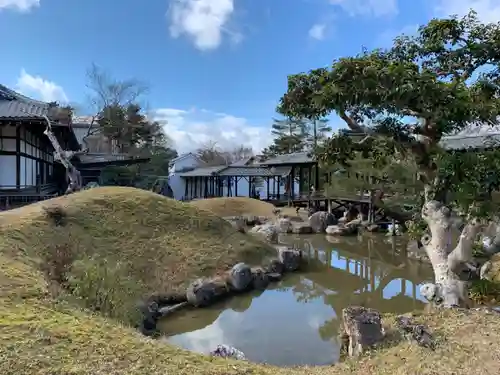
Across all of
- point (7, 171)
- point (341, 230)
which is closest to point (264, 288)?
point (341, 230)

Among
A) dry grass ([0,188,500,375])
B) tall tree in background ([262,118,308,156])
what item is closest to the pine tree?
tall tree in background ([262,118,308,156])

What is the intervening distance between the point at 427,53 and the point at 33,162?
15.5 metres

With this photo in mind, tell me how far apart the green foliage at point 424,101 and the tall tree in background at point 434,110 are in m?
0.01

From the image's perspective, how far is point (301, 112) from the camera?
215 inches

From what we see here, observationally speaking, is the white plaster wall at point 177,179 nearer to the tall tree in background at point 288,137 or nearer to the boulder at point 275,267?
the tall tree in background at point 288,137

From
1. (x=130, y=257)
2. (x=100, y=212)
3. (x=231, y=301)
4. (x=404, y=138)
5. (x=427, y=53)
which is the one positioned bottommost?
(x=231, y=301)

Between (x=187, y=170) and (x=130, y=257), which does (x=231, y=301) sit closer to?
(x=130, y=257)

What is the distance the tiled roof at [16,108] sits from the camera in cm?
1303

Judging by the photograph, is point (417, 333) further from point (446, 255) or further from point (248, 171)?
point (248, 171)

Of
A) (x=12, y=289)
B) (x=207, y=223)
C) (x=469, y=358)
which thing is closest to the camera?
(x=469, y=358)

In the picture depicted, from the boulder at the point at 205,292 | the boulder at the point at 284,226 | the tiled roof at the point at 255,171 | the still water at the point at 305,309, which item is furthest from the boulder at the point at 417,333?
the tiled roof at the point at 255,171

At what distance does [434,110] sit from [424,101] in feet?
0.87

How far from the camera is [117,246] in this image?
9250 mm

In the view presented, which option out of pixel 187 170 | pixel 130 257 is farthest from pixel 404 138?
pixel 187 170
